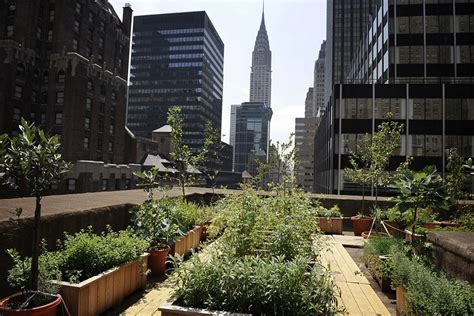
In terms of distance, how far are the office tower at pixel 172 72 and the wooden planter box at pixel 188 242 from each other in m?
115

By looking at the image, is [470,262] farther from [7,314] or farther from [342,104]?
[342,104]

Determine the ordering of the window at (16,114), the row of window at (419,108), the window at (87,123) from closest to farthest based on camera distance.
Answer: the row of window at (419,108) < the window at (16,114) < the window at (87,123)

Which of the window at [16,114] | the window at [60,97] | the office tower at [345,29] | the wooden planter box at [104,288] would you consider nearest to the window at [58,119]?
the window at [60,97]

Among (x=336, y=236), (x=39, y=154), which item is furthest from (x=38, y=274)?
(x=336, y=236)

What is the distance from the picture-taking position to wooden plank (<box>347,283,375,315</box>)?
546 centimetres

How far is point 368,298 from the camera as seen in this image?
605cm

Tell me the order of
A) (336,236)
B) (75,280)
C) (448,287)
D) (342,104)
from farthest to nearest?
(342,104)
(336,236)
(75,280)
(448,287)

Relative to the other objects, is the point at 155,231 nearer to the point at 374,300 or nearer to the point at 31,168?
the point at 31,168

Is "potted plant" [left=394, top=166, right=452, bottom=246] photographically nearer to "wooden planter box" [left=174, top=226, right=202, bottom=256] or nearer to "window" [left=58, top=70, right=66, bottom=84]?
→ "wooden planter box" [left=174, top=226, right=202, bottom=256]

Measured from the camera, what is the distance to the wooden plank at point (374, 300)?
5.48 metres

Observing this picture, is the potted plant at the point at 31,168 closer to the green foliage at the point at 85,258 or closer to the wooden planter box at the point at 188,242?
the green foliage at the point at 85,258

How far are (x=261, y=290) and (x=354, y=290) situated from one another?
3.26 m

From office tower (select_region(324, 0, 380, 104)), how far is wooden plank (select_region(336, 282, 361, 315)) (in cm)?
12433

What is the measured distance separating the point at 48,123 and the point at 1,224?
46.2m
